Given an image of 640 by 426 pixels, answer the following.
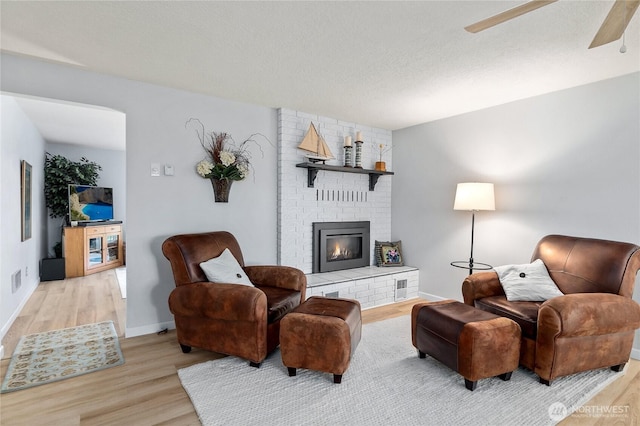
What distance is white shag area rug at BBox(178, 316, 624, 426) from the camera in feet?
6.29

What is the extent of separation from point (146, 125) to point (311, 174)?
181 centimetres

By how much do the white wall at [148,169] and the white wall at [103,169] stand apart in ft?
10.7

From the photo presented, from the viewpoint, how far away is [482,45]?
2.26m

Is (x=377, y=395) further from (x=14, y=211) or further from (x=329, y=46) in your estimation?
(x=14, y=211)

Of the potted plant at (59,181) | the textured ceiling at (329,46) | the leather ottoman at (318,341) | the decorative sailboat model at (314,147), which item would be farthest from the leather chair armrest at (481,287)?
the potted plant at (59,181)

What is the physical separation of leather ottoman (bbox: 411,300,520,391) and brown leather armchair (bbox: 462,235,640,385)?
0.53ft

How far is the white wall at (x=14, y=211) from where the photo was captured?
3141mm

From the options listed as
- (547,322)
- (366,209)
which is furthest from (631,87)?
(366,209)

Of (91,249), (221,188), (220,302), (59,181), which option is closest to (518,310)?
(220,302)

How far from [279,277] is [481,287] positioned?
180cm

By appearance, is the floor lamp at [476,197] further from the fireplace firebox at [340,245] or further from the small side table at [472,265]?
the fireplace firebox at [340,245]

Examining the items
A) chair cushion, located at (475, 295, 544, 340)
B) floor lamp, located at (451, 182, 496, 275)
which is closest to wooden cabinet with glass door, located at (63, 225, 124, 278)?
floor lamp, located at (451, 182, 496, 275)

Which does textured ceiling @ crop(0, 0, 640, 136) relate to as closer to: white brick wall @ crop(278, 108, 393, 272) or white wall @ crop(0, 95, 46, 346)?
white brick wall @ crop(278, 108, 393, 272)

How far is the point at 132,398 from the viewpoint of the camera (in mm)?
2104
